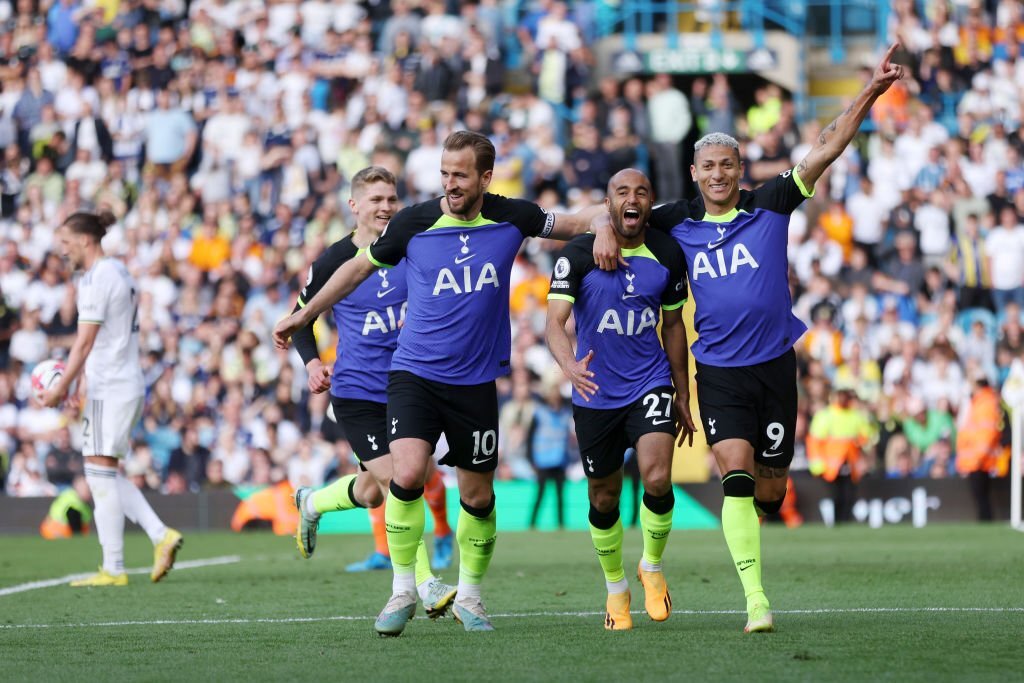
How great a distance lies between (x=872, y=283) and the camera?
70.7 ft

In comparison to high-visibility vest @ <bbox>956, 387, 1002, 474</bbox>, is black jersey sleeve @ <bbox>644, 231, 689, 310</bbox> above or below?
above

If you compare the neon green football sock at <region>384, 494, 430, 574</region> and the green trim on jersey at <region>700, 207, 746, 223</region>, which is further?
the green trim on jersey at <region>700, 207, 746, 223</region>

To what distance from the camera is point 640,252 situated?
888 cm

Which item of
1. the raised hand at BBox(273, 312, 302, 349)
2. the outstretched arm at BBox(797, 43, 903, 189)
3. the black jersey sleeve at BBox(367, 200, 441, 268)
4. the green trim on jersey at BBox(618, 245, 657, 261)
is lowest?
the raised hand at BBox(273, 312, 302, 349)

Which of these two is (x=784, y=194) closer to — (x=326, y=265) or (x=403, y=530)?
(x=403, y=530)

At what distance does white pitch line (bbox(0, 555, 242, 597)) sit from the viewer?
12148 millimetres

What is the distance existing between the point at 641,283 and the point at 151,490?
43.4ft

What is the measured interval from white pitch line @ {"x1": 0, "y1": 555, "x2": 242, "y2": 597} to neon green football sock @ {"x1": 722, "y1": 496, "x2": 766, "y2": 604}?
5507mm

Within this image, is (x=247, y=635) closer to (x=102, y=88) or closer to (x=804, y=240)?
(x=804, y=240)

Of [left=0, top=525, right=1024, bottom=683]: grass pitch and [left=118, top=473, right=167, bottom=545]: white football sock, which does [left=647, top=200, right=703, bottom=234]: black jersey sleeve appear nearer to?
[left=0, top=525, right=1024, bottom=683]: grass pitch

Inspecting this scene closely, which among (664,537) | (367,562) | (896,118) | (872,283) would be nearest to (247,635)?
(664,537)

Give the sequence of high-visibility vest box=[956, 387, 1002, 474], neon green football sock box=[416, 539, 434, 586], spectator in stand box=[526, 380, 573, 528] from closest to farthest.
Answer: neon green football sock box=[416, 539, 434, 586]
high-visibility vest box=[956, 387, 1002, 474]
spectator in stand box=[526, 380, 573, 528]

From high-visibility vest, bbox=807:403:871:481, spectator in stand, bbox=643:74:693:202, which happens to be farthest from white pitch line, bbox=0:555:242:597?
spectator in stand, bbox=643:74:693:202

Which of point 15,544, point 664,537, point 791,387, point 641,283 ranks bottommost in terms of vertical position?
point 15,544
